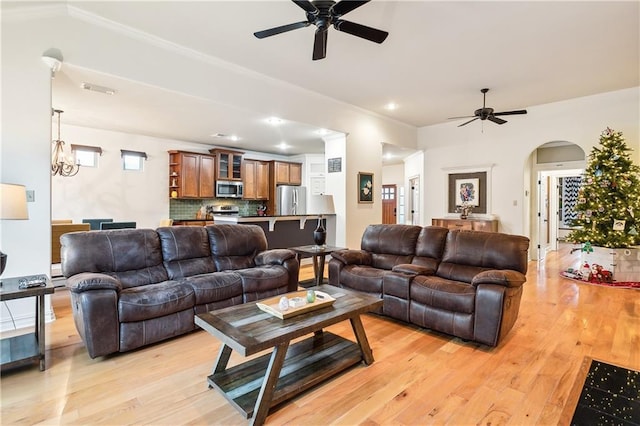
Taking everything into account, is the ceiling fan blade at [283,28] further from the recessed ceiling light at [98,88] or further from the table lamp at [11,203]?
the recessed ceiling light at [98,88]

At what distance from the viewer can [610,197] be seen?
5.17m

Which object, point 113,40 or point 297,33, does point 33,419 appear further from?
point 297,33

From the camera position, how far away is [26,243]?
10.2 ft

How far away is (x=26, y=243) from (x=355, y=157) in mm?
5007

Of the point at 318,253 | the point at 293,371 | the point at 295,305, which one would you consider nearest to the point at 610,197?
the point at 318,253

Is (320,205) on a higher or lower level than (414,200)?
lower

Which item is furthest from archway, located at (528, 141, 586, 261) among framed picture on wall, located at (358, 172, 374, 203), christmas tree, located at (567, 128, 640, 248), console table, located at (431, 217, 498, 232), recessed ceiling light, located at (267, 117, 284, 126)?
recessed ceiling light, located at (267, 117, 284, 126)

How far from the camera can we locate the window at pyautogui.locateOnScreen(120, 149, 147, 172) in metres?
6.96

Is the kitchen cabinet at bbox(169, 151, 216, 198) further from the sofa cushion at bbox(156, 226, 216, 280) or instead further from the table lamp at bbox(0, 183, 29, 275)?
the table lamp at bbox(0, 183, 29, 275)

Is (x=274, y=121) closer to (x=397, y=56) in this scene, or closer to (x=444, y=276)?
(x=397, y=56)

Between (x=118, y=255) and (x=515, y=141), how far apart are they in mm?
7227

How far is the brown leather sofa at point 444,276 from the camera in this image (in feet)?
8.91

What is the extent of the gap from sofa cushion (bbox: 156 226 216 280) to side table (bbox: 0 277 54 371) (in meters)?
1.08

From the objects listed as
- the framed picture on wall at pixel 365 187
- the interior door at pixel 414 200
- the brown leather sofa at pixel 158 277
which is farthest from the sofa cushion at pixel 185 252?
the interior door at pixel 414 200
